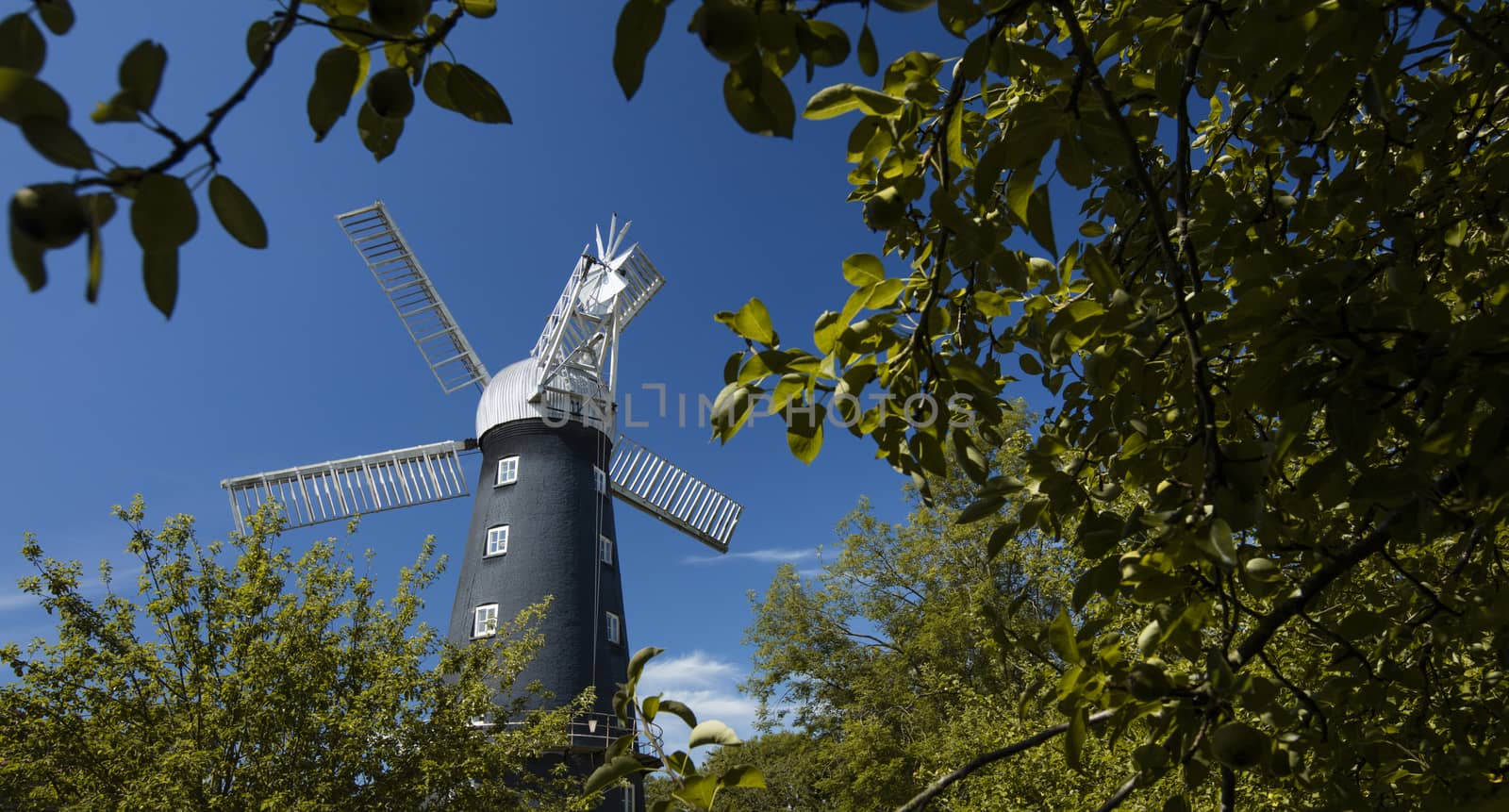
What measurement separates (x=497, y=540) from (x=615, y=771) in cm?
1792

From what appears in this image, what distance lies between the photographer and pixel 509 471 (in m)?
18.9

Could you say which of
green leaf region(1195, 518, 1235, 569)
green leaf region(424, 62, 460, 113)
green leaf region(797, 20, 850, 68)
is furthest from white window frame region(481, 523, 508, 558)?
green leaf region(797, 20, 850, 68)

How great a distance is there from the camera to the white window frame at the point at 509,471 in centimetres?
1870

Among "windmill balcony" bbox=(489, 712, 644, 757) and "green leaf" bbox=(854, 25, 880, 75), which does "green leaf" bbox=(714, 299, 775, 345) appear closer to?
"green leaf" bbox=(854, 25, 880, 75)

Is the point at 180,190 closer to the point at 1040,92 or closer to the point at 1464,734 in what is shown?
the point at 1040,92

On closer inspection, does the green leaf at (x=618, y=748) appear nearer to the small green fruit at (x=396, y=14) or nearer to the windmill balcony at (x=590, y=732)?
the small green fruit at (x=396, y=14)

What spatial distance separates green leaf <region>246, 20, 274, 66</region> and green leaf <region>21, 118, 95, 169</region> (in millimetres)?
207

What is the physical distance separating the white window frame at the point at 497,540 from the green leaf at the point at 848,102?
1768cm

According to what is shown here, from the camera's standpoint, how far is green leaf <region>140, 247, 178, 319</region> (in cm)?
64

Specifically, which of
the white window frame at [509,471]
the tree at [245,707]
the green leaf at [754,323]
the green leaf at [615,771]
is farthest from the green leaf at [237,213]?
the white window frame at [509,471]

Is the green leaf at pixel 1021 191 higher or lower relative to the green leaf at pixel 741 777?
higher

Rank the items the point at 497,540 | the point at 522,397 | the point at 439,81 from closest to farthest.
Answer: the point at 439,81, the point at 497,540, the point at 522,397

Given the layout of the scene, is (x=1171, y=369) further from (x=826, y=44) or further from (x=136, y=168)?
(x=136, y=168)

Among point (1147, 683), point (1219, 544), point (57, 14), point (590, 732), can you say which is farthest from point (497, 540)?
point (57, 14)
